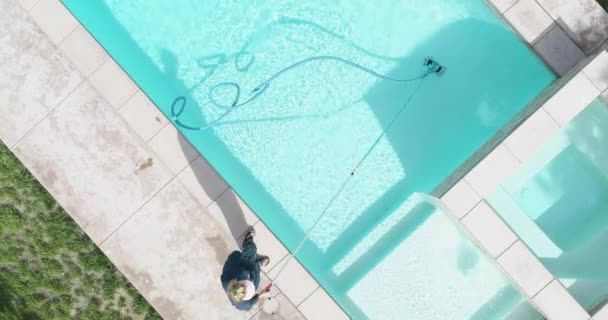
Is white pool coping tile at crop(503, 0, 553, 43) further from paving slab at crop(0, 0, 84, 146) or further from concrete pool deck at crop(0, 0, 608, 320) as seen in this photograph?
paving slab at crop(0, 0, 84, 146)

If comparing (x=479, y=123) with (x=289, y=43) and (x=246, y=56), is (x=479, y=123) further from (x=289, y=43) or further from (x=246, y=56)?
(x=246, y=56)

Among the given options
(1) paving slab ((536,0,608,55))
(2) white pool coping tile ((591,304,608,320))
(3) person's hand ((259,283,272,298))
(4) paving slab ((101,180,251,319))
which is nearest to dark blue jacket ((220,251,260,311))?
(3) person's hand ((259,283,272,298))

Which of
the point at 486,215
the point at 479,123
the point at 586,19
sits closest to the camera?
the point at 486,215

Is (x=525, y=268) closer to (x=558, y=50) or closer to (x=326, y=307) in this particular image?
(x=326, y=307)

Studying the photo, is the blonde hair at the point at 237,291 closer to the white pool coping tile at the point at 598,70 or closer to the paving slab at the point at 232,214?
the paving slab at the point at 232,214

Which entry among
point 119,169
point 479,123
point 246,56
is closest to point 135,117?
point 119,169

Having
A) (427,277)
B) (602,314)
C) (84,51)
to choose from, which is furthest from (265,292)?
(84,51)

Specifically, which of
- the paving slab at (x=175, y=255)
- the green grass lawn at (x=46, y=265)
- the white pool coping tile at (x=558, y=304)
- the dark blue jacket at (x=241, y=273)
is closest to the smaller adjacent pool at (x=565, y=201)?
the white pool coping tile at (x=558, y=304)
